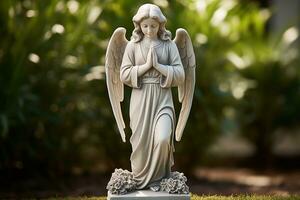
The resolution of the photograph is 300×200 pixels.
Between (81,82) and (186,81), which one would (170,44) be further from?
(81,82)

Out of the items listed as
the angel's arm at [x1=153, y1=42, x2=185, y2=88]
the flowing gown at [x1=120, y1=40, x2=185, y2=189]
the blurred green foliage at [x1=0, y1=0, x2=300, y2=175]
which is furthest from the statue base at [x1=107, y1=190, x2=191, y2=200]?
the blurred green foliage at [x1=0, y1=0, x2=300, y2=175]

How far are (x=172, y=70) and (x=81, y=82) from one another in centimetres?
372

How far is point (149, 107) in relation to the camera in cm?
659

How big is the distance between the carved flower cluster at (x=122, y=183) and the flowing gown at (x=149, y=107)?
0.09 metres

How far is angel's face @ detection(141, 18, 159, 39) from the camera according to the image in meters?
6.59

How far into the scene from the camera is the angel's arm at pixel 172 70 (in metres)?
Result: 6.54

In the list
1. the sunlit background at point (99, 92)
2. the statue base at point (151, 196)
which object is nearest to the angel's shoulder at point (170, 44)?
the statue base at point (151, 196)

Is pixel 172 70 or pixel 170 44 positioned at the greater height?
pixel 170 44

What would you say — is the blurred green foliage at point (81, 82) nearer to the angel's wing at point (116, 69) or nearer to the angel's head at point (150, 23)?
the angel's wing at point (116, 69)

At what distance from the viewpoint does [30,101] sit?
376 inches

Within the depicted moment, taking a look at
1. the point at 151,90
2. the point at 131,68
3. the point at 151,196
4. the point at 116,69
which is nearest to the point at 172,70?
the point at 151,90

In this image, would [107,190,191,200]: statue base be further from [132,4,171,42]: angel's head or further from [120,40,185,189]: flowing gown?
[132,4,171,42]: angel's head

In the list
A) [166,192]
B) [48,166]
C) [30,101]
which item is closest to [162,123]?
[166,192]

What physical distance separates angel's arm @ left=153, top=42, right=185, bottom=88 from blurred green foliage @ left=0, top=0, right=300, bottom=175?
293 cm
